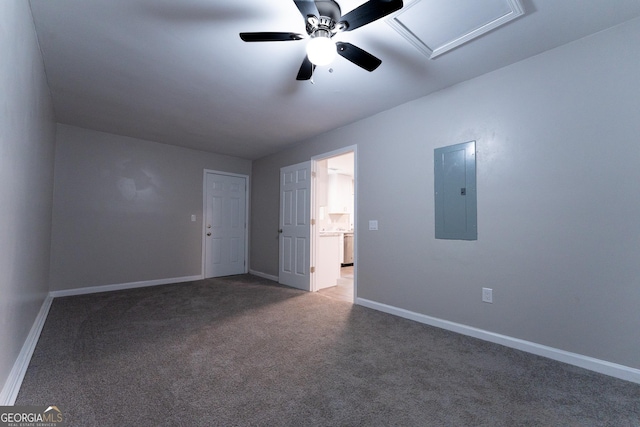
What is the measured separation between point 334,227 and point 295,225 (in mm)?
2740

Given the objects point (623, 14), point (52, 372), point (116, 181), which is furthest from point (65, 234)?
point (623, 14)

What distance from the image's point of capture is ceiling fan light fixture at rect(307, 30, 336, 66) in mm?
1772

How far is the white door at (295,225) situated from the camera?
459 centimetres

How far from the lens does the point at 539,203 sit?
2.37 meters

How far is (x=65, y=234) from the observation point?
13.5ft

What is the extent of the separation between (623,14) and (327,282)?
14.4ft

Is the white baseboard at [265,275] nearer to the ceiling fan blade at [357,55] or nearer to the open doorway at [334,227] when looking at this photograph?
the open doorway at [334,227]

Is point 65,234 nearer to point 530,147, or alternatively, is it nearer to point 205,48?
point 205,48

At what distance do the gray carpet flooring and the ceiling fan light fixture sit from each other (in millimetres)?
2212

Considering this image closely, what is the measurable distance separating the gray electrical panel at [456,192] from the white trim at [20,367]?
350 cm

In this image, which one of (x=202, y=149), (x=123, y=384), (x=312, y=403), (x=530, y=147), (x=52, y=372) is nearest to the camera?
(x=312, y=403)

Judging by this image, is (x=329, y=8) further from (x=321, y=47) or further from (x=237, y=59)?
(x=237, y=59)

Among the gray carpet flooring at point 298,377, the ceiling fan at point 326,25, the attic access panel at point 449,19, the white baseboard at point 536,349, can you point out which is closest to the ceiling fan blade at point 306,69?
the ceiling fan at point 326,25

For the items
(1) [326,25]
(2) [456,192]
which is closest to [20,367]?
(1) [326,25]
